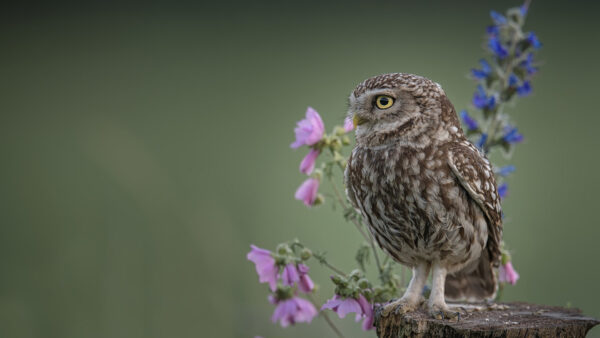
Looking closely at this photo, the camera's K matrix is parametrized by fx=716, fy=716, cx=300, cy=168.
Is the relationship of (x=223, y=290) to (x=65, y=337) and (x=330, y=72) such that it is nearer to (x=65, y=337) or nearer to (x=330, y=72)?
(x=65, y=337)

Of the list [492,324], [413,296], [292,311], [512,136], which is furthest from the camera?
[512,136]

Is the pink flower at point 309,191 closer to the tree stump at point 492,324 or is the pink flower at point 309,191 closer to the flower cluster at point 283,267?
the flower cluster at point 283,267

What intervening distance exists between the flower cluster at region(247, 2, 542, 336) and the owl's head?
137 mm

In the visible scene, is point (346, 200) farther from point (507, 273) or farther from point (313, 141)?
point (507, 273)

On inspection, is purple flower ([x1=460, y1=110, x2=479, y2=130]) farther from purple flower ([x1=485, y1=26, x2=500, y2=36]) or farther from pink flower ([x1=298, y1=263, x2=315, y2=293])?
pink flower ([x1=298, y1=263, x2=315, y2=293])

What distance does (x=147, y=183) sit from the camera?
3.07m

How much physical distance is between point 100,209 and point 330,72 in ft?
8.36

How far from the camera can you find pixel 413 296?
2.08 metres

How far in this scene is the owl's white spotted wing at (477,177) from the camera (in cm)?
197

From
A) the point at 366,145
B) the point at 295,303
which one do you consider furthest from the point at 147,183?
the point at 366,145

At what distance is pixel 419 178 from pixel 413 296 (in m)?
0.37

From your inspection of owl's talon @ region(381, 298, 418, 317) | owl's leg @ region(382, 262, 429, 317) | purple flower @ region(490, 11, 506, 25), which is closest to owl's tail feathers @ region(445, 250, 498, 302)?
owl's leg @ region(382, 262, 429, 317)

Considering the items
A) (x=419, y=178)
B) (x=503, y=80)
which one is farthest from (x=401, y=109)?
(x=503, y=80)

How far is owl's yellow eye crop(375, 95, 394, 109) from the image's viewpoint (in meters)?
1.96
